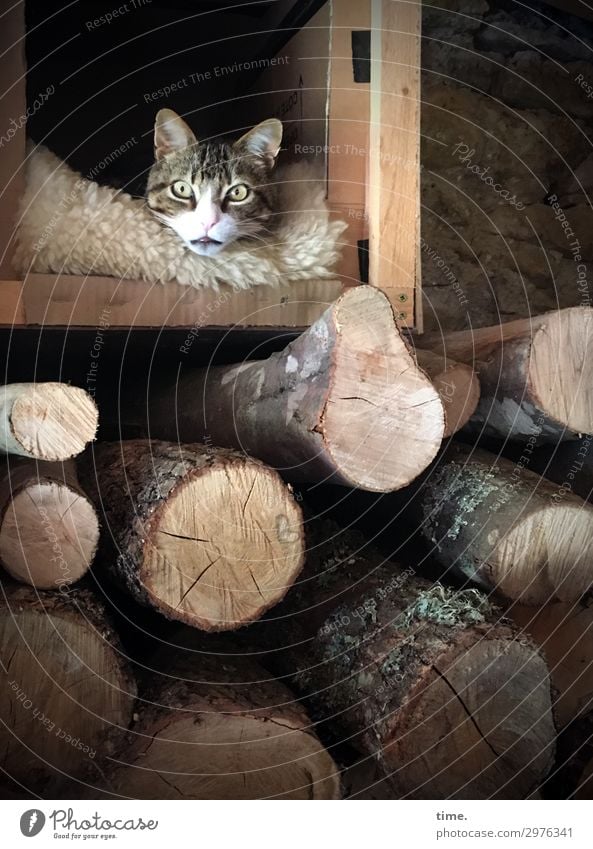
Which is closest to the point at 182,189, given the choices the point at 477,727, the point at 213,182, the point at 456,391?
the point at 213,182

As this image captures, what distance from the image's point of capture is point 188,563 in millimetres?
651

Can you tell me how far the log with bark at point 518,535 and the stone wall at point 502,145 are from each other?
20.8 inches

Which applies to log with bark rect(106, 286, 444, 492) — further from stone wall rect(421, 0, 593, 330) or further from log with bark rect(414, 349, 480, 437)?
stone wall rect(421, 0, 593, 330)

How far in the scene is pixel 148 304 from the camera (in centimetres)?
84

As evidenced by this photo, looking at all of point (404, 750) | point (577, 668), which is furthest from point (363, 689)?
Result: point (577, 668)

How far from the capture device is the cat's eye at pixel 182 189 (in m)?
0.91

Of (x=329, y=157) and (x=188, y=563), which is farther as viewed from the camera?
(x=329, y=157)

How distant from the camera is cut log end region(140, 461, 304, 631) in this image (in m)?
0.64

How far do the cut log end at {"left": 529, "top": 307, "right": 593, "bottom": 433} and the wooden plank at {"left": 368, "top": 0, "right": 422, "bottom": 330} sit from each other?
0.59 ft

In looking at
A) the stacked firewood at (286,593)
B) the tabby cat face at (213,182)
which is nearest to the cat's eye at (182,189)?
the tabby cat face at (213,182)

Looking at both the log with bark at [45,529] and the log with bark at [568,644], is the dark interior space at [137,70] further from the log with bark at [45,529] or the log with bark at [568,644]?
the log with bark at [568,644]

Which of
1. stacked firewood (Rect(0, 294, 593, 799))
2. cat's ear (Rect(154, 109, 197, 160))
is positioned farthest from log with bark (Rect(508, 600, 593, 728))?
cat's ear (Rect(154, 109, 197, 160))
